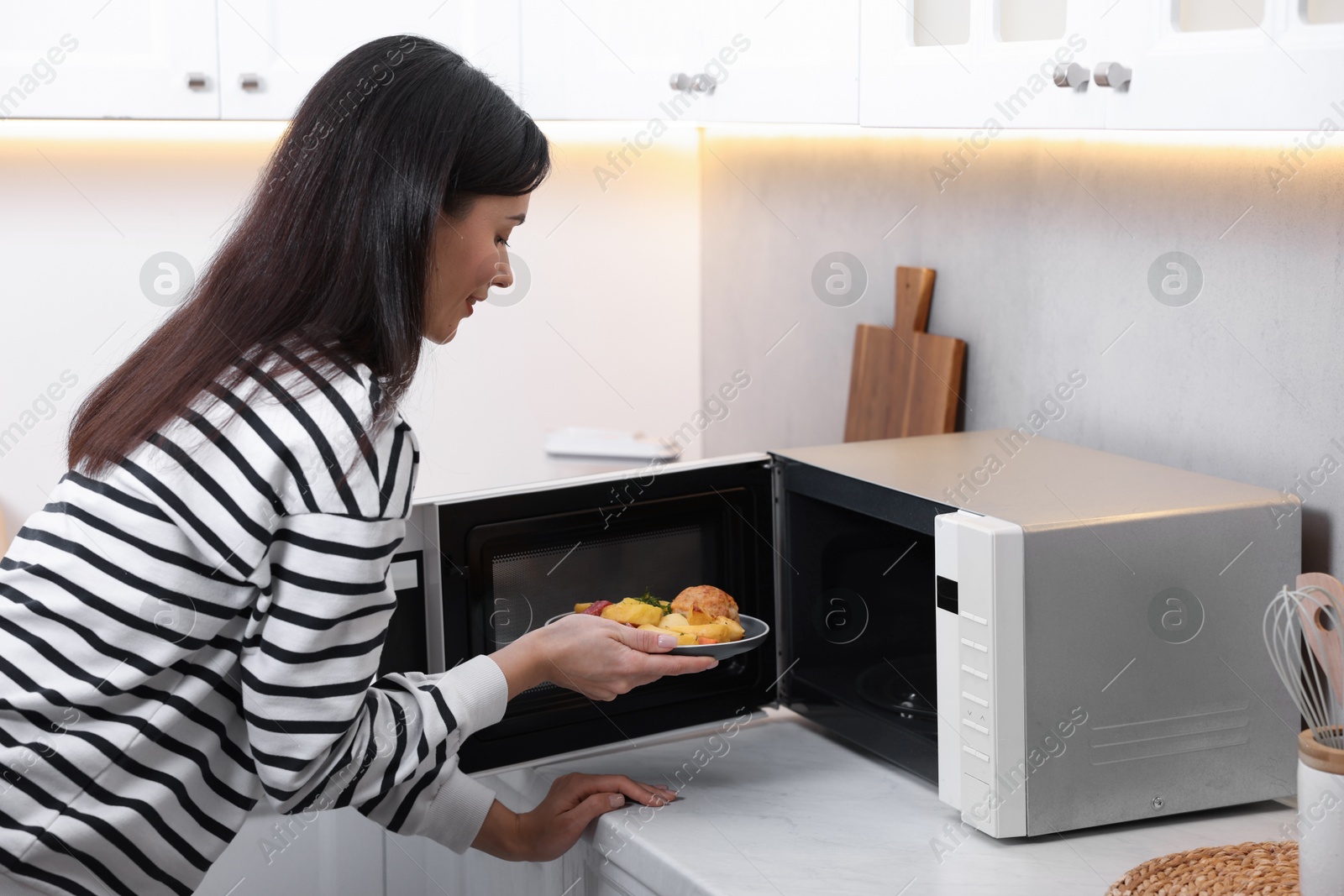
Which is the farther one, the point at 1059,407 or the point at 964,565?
the point at 1059,407

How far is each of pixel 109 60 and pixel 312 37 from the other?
224 millimetres

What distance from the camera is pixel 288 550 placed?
0.76 m

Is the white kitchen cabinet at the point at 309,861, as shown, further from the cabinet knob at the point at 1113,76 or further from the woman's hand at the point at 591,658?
the cabinet knob at the point at 1113,76

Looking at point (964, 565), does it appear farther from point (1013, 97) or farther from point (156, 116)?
point (156, 116)

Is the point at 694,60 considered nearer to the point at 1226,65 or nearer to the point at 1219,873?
the point at 1226,65

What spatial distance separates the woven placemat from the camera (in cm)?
85

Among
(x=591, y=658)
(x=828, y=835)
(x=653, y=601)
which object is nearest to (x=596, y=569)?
(x=653, y=601)

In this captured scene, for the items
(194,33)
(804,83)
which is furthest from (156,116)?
(804,83)

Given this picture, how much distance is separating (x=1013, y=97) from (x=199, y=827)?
76 centimetres

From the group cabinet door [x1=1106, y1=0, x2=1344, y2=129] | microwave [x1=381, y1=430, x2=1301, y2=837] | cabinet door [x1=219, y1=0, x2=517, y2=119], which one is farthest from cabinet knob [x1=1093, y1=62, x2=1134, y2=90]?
cabinet door [x1=219, y1=0, x2=517, y2=119]

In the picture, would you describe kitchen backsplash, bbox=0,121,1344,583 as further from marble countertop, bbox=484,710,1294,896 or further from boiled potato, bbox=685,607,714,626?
boiled potato, bbox=685,607,714,626

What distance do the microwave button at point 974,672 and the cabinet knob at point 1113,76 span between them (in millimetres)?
414

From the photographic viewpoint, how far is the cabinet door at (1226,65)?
2.57 feet

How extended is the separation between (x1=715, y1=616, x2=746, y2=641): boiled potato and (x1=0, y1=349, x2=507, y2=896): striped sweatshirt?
335 mm
